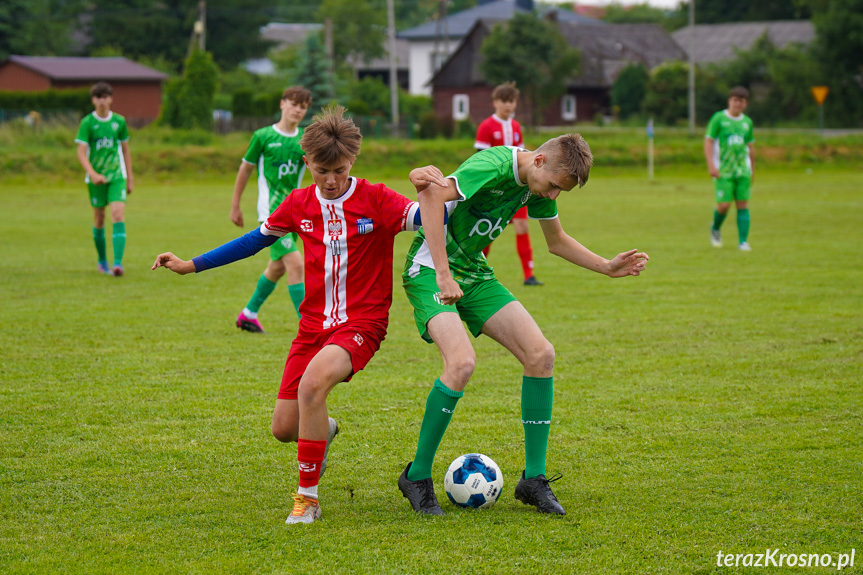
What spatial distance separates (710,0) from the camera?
73.4 m

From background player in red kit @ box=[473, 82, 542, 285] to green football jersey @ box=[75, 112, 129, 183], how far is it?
4528 mm

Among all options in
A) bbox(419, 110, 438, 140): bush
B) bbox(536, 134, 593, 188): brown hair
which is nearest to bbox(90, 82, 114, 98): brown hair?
bbox(536, 134, 593, 188): brown hair

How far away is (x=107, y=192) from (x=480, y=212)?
27.6 ft

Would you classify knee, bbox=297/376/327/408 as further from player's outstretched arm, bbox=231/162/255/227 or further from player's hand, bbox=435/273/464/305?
player's outstretched arm, bbox=231/162/255/227

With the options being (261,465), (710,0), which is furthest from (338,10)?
(261,465)

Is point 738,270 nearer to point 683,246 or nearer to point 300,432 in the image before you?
point 683,246

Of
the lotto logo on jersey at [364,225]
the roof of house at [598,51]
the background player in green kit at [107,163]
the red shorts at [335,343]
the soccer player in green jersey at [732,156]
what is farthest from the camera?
the roof of house at [598,51]

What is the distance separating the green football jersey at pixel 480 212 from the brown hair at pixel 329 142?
0.53 m

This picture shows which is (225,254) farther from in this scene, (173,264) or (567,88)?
(567,88)

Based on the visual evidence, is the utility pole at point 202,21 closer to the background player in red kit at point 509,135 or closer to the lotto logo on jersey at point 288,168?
the background player in red kit at point 509,135

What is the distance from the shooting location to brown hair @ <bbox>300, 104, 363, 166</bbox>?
156 inches

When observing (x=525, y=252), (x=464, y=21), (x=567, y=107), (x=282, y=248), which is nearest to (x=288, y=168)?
(x=282, y=248)

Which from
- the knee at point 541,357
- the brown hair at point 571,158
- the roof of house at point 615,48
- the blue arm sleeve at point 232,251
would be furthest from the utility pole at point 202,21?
the knee at point 541,357

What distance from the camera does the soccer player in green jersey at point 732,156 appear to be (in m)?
13.4
